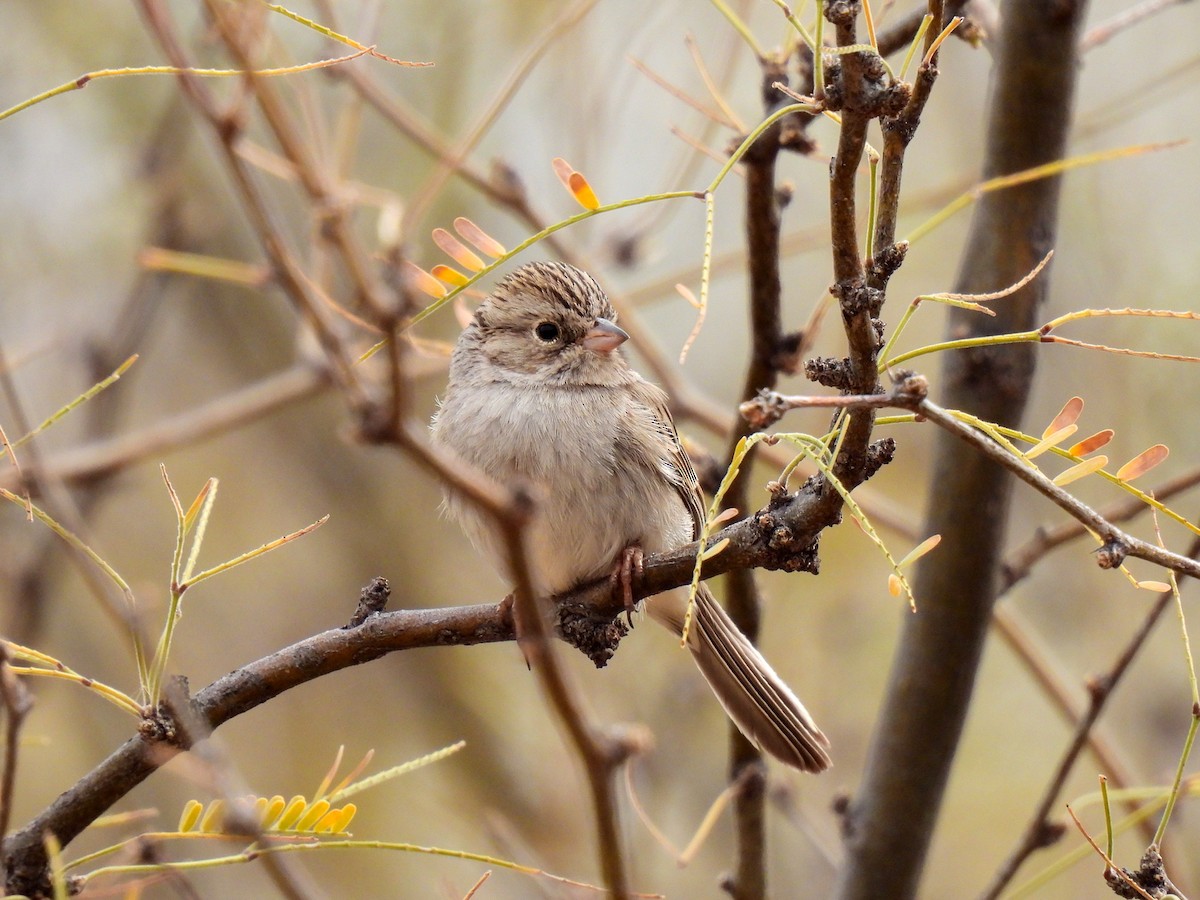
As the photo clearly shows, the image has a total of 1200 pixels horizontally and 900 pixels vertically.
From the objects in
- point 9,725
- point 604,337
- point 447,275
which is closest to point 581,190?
point 447,275

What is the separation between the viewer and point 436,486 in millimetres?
6820

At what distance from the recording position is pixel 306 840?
98.4 inches

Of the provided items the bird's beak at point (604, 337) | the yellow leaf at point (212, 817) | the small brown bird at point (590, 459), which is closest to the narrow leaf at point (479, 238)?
the yellow leaf at point (212, 817)

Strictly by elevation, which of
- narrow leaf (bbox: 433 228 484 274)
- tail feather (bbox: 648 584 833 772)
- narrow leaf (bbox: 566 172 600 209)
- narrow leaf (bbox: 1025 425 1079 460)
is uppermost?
narrow leaf (bbox: 566 172 600 209)

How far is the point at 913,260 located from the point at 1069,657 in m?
2.86

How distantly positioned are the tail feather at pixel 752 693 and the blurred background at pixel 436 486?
2.37 metres

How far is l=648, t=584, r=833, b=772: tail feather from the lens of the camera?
4246 millimetres

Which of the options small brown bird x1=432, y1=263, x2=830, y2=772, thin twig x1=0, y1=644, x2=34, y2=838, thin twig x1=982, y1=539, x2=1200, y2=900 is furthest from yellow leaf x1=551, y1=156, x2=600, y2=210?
small brown bird x1=432, y1=263, x2=830, y2=772

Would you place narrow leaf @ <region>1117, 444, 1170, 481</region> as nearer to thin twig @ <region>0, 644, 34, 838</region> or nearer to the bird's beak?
thin twig @ <region>0, 644, 34, 838</region>

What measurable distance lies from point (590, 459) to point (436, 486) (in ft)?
9.06

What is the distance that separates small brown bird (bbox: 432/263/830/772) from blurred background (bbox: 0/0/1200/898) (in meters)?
1.65

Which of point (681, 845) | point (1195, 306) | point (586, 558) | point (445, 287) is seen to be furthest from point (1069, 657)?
point (445, 287)

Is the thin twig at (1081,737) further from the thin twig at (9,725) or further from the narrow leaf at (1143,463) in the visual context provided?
the thin twig at (9,725)

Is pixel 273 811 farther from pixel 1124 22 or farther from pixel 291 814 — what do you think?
pixel 1124 22
